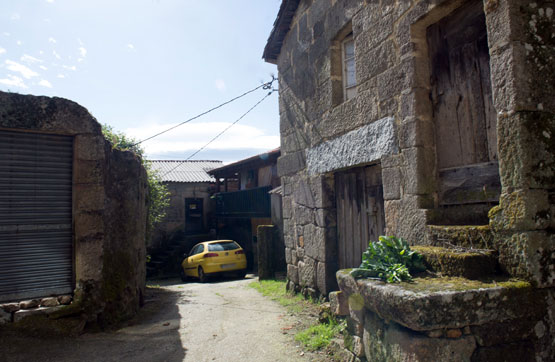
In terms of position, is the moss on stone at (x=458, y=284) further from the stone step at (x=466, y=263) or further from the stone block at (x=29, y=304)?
the stone block at (x=29, y=304)

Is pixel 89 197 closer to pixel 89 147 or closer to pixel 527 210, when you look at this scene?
pixel 89 147

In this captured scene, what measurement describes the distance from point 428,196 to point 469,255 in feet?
3.38

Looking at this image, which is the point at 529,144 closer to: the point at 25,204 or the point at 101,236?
the point at 101,236

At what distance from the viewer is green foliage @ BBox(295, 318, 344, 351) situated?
4.20 metres

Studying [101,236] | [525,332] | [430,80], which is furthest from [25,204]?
[525,332]

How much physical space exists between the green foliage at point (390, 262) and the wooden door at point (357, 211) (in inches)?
60.0

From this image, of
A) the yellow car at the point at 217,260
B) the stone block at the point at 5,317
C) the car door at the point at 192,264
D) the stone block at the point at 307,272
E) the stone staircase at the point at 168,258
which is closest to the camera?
the stone block at the point at 5,317

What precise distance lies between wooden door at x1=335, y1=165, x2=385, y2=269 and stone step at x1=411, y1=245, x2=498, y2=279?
1750mm

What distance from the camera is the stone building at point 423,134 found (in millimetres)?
2684

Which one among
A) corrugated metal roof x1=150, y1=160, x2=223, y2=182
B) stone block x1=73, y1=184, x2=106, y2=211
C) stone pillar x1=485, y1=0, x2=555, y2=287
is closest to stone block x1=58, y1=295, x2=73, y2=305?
stone block x1=73, y1=184, x2=106, y2=211

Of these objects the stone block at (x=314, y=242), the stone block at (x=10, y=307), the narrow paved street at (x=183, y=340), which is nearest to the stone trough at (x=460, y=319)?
the narrow paved street at (x=183, y=340)

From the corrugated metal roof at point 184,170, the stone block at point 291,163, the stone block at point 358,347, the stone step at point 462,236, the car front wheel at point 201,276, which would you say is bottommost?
the car front wheel at point 201,276

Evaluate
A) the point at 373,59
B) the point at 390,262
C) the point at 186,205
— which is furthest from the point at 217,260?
the point at 186,205

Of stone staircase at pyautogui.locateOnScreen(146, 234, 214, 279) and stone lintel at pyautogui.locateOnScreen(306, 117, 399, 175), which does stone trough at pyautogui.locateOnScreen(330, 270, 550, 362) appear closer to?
stone lintel at pyautogui.locateOnScreen(306, 117, 399, 175)
